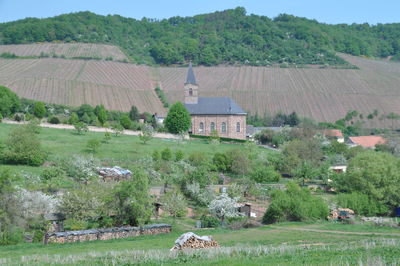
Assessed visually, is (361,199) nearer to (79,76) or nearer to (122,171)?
(122,171)

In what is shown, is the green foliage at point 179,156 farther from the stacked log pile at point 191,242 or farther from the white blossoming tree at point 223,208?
the stacked log pile at point 191,242

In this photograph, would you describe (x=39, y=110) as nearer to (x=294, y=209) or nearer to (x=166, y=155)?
(x=166, y=155)

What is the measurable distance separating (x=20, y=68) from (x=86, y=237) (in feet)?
289

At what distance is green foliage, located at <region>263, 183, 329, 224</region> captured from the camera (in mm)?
39688

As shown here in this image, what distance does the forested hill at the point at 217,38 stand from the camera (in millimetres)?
146875

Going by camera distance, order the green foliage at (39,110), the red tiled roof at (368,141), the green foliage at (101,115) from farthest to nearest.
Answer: the green foliage at (101,115)
the red tiled roof at (368,141)
the green foliage at (39,110)

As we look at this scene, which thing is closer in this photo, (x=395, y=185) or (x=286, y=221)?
(x=286, y=221)

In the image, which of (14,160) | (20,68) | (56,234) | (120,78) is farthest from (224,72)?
(56,234)

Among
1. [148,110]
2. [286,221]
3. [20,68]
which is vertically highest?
[20,68]

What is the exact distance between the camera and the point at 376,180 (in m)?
47.2

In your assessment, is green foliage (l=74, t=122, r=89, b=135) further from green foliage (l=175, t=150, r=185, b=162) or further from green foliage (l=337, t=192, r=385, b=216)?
green foliage (l=337, t=192, r=385, b=216)

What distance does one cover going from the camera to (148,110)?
106 metres

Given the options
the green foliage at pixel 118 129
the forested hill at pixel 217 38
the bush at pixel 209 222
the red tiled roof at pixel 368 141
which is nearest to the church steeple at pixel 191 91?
the green foliage at pixel 118 129

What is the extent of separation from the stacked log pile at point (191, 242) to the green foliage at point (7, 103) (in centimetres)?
5583
